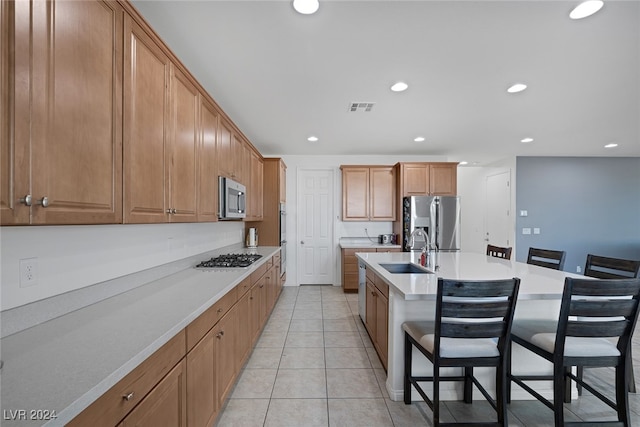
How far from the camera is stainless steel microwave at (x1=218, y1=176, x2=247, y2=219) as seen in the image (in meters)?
2.53

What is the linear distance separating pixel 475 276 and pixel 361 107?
83.6 inches

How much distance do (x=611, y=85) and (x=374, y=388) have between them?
11.9 ft

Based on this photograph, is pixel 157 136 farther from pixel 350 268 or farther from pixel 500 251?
pixel 350 268

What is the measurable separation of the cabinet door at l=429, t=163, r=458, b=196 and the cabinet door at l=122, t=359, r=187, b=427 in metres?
4.72

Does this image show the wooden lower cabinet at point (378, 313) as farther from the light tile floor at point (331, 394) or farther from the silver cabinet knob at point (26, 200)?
the silver cabinet knob at point (26, 200)

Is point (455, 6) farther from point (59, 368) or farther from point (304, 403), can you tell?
point (304, 403)

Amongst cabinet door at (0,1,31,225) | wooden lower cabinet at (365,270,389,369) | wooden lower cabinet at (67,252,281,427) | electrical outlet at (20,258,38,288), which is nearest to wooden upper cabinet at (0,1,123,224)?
cabinet door at (0,1,31,225)

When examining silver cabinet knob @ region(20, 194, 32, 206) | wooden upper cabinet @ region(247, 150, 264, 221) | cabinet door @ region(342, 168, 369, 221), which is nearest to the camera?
silver cabinet knob @ region(20, 194, 32, 206)

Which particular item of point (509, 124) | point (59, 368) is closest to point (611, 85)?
point (509, 124)

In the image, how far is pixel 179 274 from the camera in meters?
2.21

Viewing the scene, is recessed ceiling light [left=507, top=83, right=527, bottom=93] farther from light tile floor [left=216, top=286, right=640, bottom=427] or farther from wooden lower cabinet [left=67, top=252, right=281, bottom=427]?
wooden lower cabinet [left=67, top=252, right=281, bottom=427]

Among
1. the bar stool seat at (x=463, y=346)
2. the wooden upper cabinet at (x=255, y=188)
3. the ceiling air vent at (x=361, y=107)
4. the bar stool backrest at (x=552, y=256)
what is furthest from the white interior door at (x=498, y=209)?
the wooden upper cabinet at (x=255, y=188)

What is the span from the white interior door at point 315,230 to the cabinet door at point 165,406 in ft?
13.7

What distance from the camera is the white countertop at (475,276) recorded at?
1661 millimetres
